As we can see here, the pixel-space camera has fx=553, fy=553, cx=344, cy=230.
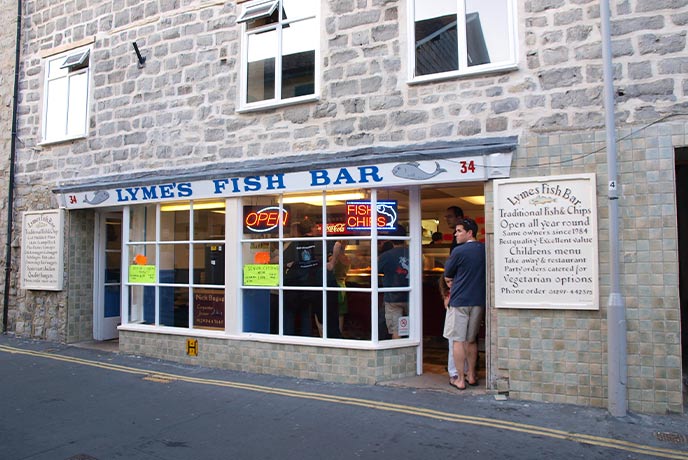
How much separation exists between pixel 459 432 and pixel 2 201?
34.2ft

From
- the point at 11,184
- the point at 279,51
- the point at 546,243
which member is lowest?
the point at 546,243

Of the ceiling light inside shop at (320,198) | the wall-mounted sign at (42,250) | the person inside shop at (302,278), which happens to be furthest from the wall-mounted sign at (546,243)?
the wall-mounted sign at (42,250)

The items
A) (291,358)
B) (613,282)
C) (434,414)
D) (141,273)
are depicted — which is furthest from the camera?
(141,273)

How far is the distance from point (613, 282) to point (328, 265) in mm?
3517

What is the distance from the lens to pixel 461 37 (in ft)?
22.8

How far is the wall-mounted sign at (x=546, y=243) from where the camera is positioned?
19.8 ft

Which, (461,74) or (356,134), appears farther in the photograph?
(356,134)

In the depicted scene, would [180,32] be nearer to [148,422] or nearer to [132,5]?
[132,5]

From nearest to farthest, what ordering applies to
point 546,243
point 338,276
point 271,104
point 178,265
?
point 546,243
point 338,276
point 271,104
point 178,265

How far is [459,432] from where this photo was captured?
17.3 ft

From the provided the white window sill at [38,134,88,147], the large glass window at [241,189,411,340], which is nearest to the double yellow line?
the large glass window at [241,189,411,340]

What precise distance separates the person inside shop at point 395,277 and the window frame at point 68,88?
6.27 m

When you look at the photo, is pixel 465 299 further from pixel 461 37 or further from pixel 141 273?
pixel 141 273

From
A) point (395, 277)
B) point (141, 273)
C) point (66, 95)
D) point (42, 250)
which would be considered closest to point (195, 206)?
point (141, 273)
